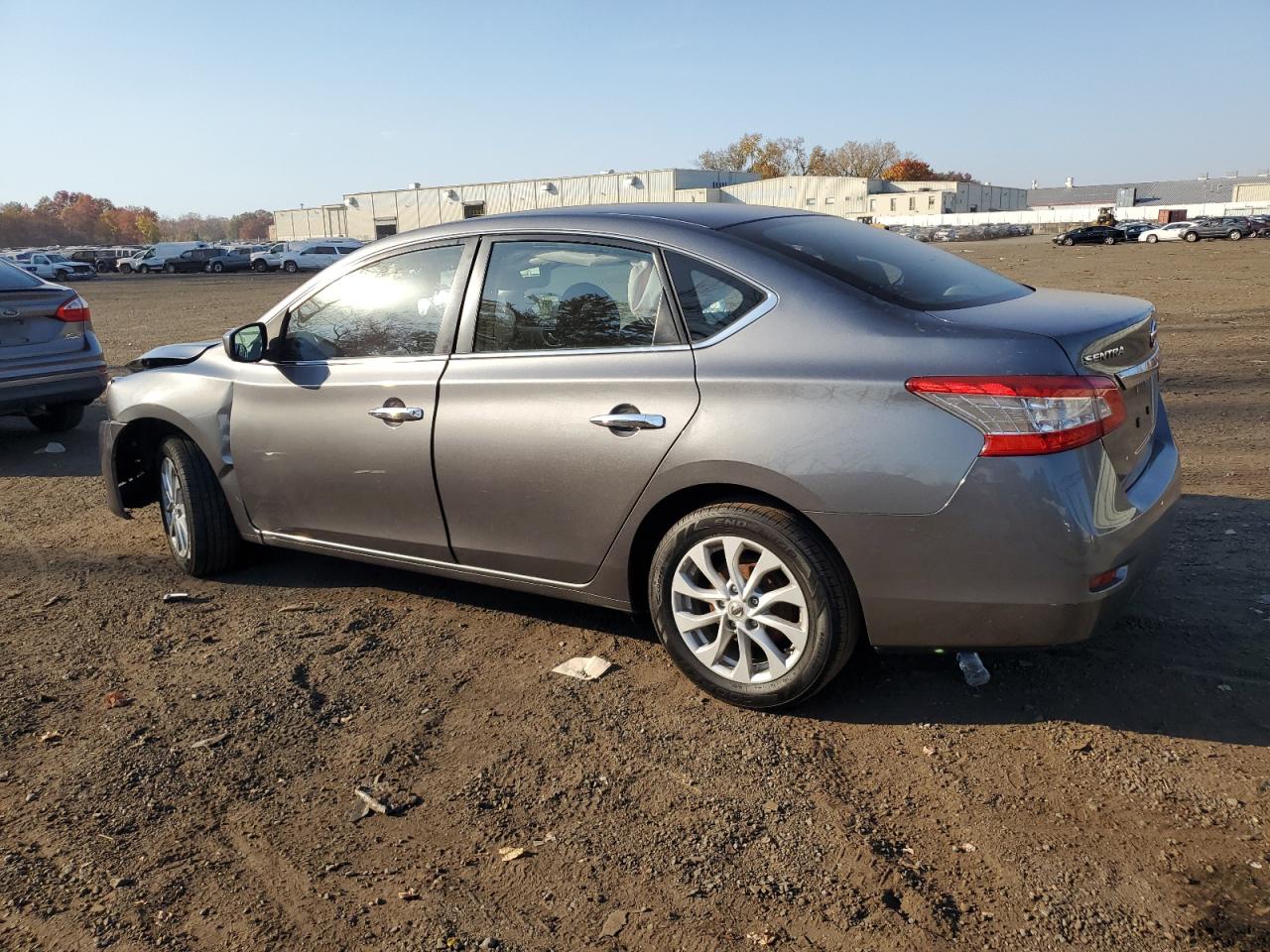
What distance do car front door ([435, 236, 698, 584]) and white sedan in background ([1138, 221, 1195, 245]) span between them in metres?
57.1

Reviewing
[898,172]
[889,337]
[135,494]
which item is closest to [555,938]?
[889,337]

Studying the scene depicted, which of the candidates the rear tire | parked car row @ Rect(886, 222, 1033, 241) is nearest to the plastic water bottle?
the rear tire

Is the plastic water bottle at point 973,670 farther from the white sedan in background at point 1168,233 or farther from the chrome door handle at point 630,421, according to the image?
the white sedan in background at point 1168,233

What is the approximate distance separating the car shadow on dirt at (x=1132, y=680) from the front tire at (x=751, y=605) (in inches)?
9.5

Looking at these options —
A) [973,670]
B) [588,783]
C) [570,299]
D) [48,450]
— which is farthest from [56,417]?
[973,670]

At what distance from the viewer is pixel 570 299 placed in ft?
13.0

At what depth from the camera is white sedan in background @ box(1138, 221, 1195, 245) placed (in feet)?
176

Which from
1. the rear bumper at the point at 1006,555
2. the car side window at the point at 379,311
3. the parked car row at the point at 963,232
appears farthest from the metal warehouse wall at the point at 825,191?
the rear bumper at the point at 1006,555

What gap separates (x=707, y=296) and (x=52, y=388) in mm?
6893

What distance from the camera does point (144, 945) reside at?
8.32ft

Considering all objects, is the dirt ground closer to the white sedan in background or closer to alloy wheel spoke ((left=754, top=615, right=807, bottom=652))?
alloy wheel spoke ((left=754, top=615, right=807, bottom=652))

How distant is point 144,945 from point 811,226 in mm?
3255

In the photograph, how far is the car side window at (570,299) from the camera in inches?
148

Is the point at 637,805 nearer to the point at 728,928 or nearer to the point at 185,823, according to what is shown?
the point at 728,928
